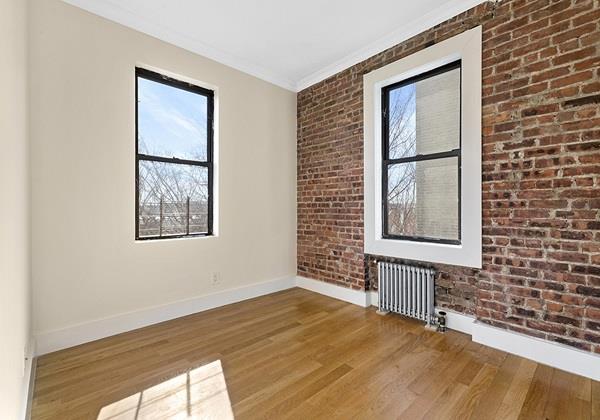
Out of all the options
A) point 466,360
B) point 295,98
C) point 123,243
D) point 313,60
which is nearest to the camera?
point 466,360

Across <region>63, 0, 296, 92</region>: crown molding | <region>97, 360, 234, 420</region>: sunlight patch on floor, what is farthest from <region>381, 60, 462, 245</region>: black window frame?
<region>97, 360, 234, 420</region>: sunlight patch on floor

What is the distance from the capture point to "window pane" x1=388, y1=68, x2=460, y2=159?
9.31 ft

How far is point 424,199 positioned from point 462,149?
62 centimetres

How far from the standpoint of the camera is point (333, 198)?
3799 millimetres

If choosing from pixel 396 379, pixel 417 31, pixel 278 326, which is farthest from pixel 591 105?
pixel 278 326

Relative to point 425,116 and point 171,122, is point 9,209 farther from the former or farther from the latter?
point 425,116

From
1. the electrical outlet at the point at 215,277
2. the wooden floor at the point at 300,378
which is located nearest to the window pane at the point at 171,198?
the electrical outlet at the point at 215,277

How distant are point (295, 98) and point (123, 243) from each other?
116 inches

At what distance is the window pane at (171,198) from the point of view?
295 centimetres

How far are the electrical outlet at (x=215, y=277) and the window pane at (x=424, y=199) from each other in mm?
2032

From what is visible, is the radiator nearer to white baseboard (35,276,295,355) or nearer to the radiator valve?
the radiator valve

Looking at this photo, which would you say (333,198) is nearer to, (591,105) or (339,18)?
(339,18)

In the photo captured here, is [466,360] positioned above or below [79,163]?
below

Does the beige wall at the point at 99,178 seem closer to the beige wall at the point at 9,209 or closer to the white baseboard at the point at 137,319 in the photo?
the white baseboard at the point at 137,319
